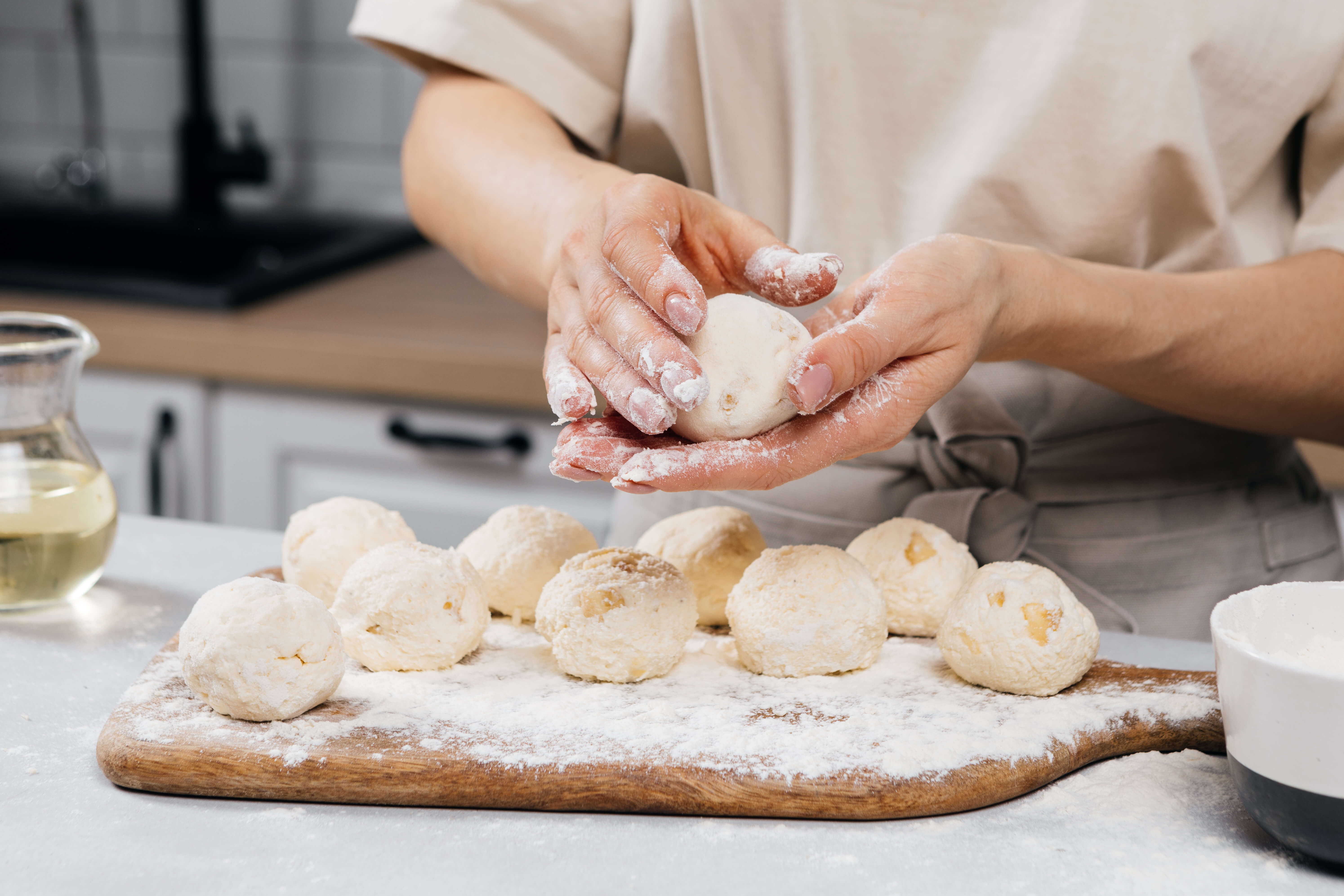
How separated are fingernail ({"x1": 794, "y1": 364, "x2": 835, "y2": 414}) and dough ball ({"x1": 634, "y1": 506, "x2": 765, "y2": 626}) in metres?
0.23

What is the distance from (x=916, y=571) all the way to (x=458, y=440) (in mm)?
1005

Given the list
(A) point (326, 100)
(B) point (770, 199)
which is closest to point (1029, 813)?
(B) point (770, 199)

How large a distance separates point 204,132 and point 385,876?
7.44ft

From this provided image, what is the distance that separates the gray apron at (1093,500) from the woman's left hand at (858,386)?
286 mm

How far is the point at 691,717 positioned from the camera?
2.72ft

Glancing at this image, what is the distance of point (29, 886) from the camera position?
0.65 meters

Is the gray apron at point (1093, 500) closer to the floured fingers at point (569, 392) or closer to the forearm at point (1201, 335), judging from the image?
the forearm at point (1201, 335)

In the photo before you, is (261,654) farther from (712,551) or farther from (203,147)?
(203,147)

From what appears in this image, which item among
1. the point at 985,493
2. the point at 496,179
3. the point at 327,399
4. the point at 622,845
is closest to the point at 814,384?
the point at 622,845

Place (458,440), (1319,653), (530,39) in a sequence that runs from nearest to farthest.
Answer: (1319,653)
(530,39)
(458,440)

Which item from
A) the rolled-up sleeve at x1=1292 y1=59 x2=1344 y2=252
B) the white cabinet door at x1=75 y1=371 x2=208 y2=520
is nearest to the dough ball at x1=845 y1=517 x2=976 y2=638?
the rolled-up sleeve at x1=1292 y1=59 x2=1344 y2=252

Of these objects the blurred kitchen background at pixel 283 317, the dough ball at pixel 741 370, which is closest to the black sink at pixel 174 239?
the blurred kitchen background at pixel 283 317

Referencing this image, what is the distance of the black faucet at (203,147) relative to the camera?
252 centimetres

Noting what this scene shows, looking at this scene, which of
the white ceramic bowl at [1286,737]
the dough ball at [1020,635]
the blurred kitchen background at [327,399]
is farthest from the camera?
the blurred kitchen background at [327,399]
